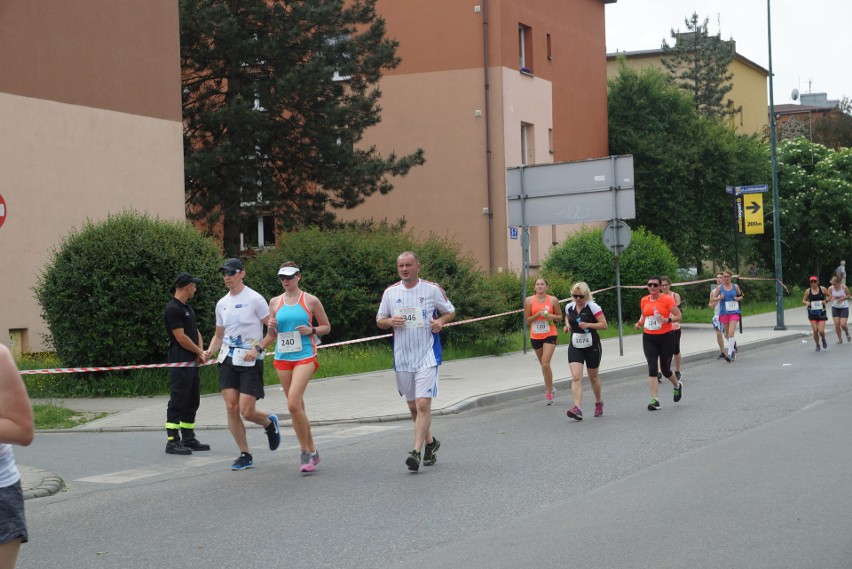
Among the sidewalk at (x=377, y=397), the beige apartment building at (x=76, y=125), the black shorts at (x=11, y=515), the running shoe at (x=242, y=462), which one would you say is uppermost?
the beige apartment building at (x=76, y=125)

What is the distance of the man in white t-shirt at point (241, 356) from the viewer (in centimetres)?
1010

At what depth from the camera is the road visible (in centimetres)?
663

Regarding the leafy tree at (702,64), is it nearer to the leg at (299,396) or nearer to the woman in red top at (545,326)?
the woman in red top at (545,326)

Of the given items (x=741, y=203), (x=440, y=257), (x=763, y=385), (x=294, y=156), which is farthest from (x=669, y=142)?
(x=763, y=385)

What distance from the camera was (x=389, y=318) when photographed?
10078 millimetres

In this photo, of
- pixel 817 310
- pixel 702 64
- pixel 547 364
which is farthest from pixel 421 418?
pixel 702 64

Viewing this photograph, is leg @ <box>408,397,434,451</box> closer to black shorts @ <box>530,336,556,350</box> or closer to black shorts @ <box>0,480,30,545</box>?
black shorts @ <box>530,336,556,350</box>

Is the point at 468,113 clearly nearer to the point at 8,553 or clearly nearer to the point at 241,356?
the point at 241,356

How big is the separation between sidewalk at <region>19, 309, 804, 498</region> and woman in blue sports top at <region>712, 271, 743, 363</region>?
2.82ft

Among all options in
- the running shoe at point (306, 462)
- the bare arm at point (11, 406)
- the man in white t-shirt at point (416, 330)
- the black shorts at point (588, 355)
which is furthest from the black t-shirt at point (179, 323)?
the bare arm at point (11, 406)

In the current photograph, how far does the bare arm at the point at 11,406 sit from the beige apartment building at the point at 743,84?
72855 mm

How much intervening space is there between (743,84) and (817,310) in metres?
59.0

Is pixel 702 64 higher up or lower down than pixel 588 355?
higher up

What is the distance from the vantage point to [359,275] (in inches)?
884
